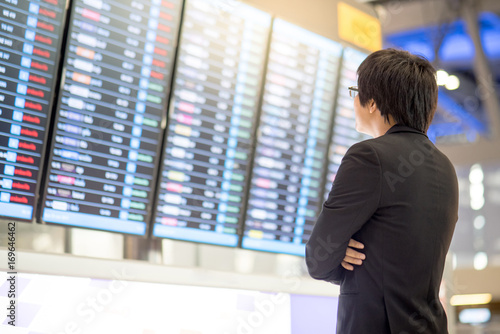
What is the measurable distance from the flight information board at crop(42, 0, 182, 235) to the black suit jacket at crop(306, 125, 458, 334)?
2.70 ft

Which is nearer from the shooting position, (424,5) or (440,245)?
(440,245)

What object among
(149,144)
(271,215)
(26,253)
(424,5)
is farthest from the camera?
(424,5)

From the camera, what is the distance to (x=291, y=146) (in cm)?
260

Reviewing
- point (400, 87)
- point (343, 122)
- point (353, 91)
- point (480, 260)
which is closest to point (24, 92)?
point (353, 91)

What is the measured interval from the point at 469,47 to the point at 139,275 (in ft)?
16.5

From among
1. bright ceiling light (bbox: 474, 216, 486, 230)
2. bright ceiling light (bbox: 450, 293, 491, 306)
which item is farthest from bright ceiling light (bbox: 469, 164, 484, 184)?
bright ceiling light (bbox: 450, 293, 491, 306)

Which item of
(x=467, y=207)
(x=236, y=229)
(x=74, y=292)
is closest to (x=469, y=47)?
(x=467, y=207)

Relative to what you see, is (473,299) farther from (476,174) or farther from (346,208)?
(346,208)

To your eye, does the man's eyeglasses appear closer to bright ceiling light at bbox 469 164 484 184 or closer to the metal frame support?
the metal frame support

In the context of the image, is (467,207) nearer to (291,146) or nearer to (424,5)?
(424,5)

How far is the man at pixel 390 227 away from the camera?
58.5 inches

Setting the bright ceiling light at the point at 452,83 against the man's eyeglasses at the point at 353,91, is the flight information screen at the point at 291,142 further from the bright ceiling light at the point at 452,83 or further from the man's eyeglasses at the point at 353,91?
the bright ceiling light at the point at 452,83

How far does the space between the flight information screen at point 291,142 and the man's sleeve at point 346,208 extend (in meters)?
0.92

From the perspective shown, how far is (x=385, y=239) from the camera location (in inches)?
59.9
